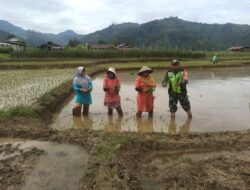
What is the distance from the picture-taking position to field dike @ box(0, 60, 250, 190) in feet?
15.7

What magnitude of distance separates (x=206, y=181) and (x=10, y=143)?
4022mm

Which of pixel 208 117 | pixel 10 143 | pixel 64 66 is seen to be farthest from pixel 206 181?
pixel 64 66

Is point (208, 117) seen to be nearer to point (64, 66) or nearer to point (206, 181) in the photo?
point (206, 181)

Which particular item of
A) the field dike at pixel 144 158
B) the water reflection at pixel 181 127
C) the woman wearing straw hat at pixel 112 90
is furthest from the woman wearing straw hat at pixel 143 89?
the field dike at pixel 144 158

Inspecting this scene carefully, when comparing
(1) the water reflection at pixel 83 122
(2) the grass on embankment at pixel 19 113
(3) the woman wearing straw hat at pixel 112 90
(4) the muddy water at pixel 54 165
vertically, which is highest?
(3) the woman wearing straw hat at pixel 112 90

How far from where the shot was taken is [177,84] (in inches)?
352

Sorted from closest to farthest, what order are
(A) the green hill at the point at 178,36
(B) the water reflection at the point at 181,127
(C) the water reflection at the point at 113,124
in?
1. (B) the water reflection at the point at 181,127
2. (C) the water reflection at the point at 113,124
3. (A) the green hill at the point at 178,36

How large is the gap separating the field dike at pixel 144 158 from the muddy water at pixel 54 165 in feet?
0.31

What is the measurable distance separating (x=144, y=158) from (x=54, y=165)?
1489 mm

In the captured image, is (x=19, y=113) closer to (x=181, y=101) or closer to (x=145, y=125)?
(x=145, y=125)

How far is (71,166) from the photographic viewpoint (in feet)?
18.3

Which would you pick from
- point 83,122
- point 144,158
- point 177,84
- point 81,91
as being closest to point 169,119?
point 177,84

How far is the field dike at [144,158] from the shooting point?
4781 mm

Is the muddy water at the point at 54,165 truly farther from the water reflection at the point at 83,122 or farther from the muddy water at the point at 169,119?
the water reflection at the point at 83,122
